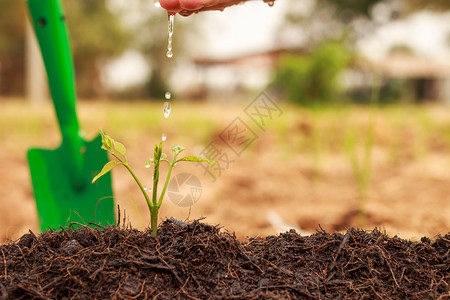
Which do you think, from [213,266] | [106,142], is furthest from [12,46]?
[213,266]

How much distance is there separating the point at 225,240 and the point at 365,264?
Result: 0.91 ft

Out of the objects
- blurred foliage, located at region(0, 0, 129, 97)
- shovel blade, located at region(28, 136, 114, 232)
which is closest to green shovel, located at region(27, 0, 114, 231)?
shovel blade, located at region(28, 136, 114, 232)

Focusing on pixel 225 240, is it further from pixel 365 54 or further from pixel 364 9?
pixel 364 9

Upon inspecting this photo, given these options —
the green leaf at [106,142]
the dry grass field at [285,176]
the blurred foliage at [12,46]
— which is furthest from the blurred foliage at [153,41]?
the green leaf at [106,142]

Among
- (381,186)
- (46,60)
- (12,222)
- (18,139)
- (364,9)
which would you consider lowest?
(12,222)

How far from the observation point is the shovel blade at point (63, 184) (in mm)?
1477

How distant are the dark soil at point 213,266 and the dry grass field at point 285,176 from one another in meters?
0.21

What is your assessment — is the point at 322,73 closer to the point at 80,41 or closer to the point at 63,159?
the point at 63,159

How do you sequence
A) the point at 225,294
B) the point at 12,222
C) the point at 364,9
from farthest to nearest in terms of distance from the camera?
the point at 364,9
the point at 12,222
the point at 225,294

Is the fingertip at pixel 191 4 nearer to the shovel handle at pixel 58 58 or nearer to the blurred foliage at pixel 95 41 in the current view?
the shovel handle at pixel 58 58

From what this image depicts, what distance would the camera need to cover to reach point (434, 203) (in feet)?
7.64

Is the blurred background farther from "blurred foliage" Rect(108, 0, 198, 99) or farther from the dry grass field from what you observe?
"blurred foliage" Rect(108, 0, 198, 99)

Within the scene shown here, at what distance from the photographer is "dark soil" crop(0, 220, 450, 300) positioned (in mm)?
680

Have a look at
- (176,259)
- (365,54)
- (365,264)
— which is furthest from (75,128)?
(365,54)
